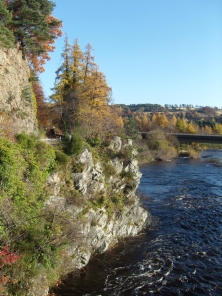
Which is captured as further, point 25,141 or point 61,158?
point 61,158

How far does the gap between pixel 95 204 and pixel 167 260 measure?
6310mm

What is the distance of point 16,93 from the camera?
70.4 ft

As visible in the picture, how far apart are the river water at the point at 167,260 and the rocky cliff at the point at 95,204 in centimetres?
98

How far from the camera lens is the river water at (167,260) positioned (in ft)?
44.9

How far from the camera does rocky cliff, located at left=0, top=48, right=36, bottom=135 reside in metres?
19.8

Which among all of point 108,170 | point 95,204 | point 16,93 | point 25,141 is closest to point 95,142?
point 108,170

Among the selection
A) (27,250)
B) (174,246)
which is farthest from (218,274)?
(27,250)

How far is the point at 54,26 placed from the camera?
24516 mm

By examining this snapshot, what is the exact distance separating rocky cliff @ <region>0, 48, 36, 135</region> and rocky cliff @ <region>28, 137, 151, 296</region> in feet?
18.3

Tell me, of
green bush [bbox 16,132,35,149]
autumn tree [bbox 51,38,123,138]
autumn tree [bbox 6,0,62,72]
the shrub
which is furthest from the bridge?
green bush [bbox 16,132,35,149]

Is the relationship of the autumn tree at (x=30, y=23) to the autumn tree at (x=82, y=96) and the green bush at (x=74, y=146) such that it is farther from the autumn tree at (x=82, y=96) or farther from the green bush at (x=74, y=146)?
the green bush at (x=74, y=146)

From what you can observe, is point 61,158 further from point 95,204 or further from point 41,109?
point 41,109

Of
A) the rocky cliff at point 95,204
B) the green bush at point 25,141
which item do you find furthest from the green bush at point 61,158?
the green bush at point 25,141

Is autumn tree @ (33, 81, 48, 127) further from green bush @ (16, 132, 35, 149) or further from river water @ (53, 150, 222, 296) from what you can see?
river water @ (53, 150, 222, 296)
